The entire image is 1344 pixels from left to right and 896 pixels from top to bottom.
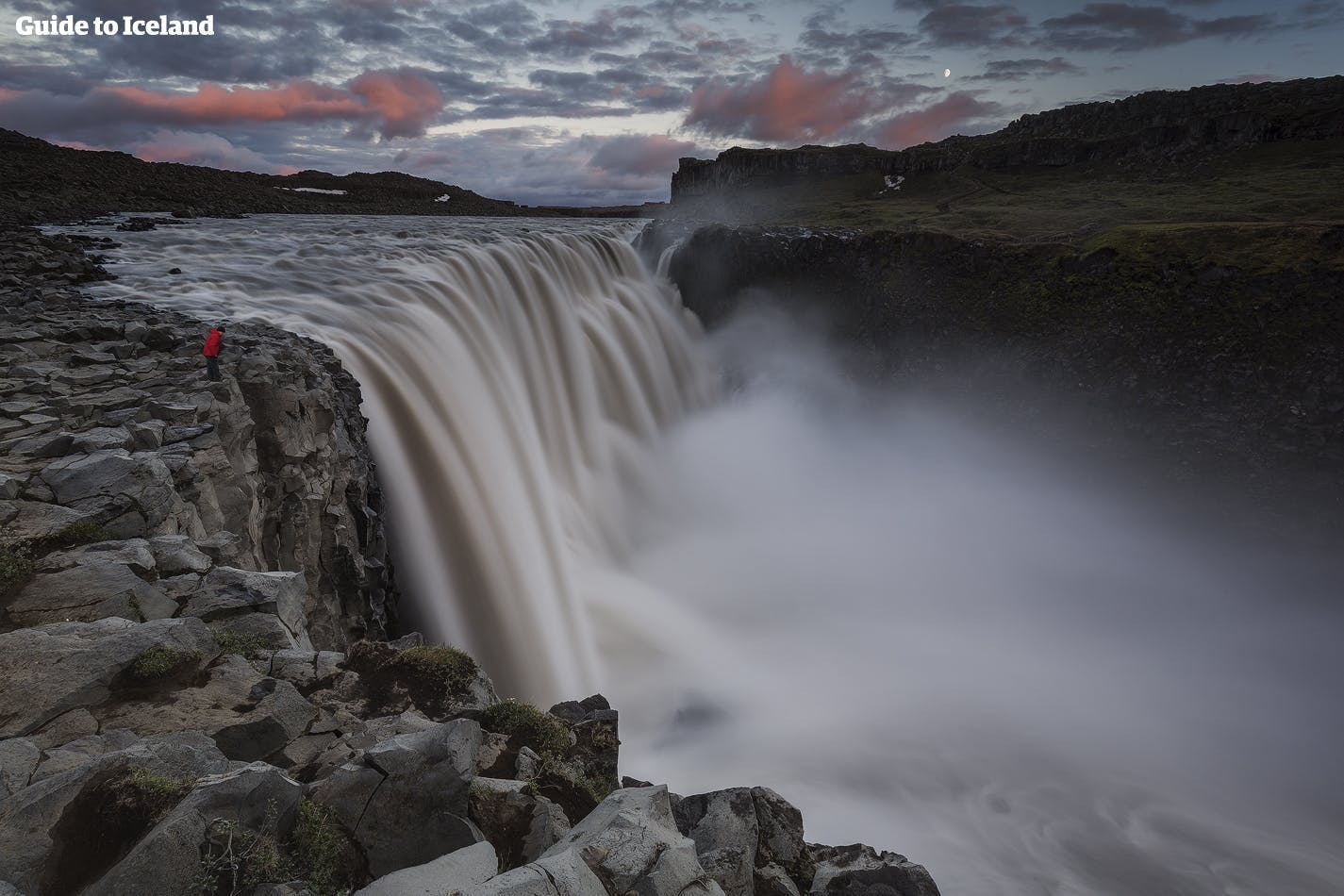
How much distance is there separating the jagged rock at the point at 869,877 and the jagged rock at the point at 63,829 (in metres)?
6.57

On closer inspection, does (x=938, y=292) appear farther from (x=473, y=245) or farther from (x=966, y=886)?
(x=966, y=886)

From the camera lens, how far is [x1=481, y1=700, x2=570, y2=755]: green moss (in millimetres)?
7594

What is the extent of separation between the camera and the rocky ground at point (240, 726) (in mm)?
4758

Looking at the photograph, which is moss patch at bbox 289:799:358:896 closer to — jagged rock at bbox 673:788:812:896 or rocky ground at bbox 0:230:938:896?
rocky ground at bbox 0:230:938:896

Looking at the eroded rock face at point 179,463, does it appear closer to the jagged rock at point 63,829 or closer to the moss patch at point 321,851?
the jagged rock at point 63,829

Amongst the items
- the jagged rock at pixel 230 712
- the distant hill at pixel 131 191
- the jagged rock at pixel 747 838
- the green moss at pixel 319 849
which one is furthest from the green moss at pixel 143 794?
the distant hill at pixel 131 191

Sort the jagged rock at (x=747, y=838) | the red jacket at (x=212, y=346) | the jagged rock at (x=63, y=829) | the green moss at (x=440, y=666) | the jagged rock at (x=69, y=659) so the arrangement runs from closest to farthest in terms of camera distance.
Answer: the jagged rock at (x=63, y=829) < the jagged rock at (x=69, y=659) < the jagged rock at (x=747, y=838) < the green moss at (x=440, y=666) < the red jacket at (x=212, y=346)

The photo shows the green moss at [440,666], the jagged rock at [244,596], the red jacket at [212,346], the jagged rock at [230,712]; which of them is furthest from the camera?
the red jacket at [212,346]

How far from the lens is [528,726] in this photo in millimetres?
7785

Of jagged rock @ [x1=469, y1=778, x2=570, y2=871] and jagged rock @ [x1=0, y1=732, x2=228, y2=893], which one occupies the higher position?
jagged rock @ [x1=0, y1=732, x2=228, y2=893]

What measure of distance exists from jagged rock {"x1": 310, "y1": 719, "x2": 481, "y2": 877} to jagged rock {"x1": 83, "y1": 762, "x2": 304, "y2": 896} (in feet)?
1.33

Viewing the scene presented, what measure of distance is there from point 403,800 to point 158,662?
3040 mm

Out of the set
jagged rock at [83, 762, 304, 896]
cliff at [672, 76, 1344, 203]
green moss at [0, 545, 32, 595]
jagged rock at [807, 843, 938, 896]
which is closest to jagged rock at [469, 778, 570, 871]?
jagged rock at [83, 762, 304, 896]

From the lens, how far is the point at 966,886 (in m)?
13.4
